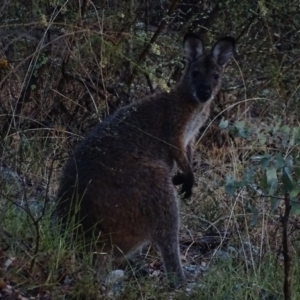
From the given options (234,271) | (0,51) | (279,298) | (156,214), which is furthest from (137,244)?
(0,51)

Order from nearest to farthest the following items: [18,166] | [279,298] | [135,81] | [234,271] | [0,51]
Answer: [279,298]
[234,271]
[18,166]
[0,51]
[135,81]

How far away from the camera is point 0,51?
6.70 meters

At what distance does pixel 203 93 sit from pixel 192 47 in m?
0.42

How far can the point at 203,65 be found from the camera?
6.85 metres

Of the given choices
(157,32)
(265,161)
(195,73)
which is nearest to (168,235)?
(265,161)

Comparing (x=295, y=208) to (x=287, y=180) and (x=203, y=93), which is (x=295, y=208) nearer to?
(x=287, y=180)

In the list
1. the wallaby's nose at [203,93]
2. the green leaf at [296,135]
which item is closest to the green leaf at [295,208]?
the green leaf at [296,135]

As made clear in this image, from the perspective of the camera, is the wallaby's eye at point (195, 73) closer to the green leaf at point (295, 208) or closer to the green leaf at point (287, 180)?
the green leaf at point (295, 208)

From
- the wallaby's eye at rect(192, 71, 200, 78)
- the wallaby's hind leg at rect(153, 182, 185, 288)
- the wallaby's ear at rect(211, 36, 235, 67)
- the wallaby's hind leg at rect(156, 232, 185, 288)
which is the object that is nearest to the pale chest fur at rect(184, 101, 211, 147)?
the wallaby's eye at rect(192, 71, 200, 78)

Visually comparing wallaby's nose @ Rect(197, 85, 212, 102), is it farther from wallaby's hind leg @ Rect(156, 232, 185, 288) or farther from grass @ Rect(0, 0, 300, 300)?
wallaby's hind leg @ Rect(156, 232, 185, 288)

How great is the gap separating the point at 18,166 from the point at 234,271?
1.79 m

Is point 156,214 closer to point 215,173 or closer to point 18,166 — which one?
point 18,166

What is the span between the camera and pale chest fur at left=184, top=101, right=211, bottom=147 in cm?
653

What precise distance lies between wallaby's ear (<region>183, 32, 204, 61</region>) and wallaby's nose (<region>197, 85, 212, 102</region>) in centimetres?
32
